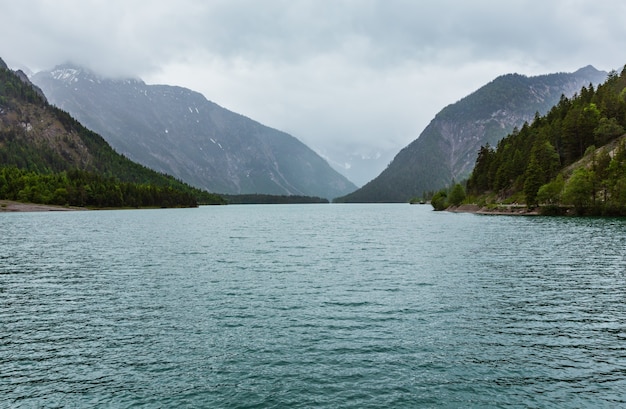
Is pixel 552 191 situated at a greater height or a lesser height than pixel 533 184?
lesser

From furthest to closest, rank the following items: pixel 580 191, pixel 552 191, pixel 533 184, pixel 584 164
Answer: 1. pixel 584 164
2. pixel 533 184
3. pixel 552 191
4. pixel 580 191

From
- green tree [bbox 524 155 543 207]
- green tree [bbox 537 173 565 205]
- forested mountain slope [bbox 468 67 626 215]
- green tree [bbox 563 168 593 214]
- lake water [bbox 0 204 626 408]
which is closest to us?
lake water [bbox 0 204 626 408]

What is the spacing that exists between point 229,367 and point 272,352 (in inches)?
113

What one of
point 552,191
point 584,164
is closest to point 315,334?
point 552,191

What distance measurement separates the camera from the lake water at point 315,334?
18.6 meters

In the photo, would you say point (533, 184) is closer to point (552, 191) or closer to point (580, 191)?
point (552, 191)

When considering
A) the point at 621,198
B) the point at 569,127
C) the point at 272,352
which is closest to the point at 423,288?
the point at 272,352

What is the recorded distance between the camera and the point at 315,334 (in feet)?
86.9

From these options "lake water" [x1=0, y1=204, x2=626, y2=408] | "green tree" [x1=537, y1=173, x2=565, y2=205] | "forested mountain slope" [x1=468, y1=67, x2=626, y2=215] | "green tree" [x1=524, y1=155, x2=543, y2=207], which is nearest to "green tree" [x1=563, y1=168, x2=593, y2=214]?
"forested mountain slope" [x1=468, y1=67, x2=626, y2=215]

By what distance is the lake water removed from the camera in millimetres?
18641

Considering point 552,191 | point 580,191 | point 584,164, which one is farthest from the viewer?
point 584,164

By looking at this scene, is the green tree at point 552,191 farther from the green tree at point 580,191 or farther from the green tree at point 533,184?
the green tree at point 580,191

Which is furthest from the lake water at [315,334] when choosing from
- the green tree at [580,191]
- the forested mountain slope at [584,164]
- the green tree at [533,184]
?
the green tree at [533,184]

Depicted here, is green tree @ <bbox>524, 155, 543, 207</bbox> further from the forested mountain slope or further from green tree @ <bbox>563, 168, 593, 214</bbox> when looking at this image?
green tree @ <bbox>563, 168, 593, 214</bbox>
